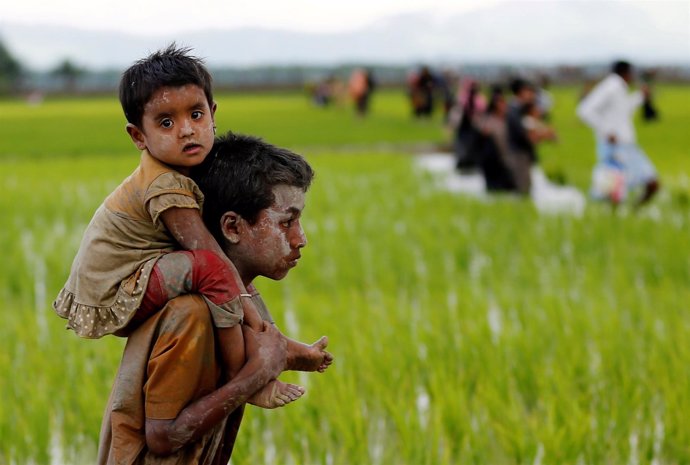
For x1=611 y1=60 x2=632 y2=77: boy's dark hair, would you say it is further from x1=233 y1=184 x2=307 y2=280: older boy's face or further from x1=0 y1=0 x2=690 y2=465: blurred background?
x1=233 y1=184 x2=307 y2=280: older boy's face

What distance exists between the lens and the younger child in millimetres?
1367

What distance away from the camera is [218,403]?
1.39 meters

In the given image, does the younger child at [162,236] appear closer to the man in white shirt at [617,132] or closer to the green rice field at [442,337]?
the green rice field at [442,337]

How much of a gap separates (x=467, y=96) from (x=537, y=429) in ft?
26.2

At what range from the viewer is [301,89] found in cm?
4662

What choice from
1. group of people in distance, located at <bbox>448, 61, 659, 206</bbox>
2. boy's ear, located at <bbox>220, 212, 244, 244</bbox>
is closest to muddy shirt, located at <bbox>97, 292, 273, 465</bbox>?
boy's ear, located at <bbox>220, 212, 244, 244</bbox>

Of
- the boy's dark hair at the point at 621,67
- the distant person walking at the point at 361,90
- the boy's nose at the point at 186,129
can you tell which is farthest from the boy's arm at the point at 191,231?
the distant person walking at the point at 361,90

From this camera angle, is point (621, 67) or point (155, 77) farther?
point (621, 67)

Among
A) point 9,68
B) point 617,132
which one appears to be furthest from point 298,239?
point 9,68

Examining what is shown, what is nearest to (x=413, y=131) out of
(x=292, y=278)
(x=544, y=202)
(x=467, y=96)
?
(x=467, y=96)

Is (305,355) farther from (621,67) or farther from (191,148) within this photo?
(621,67)

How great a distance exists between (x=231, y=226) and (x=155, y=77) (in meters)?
0.24

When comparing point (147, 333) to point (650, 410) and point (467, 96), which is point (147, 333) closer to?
point (650, 410)

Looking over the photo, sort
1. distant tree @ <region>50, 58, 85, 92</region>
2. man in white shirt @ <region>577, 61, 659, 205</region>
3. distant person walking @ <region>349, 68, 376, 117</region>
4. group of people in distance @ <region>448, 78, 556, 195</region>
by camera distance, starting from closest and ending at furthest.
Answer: man in white shirt @ <region>577, 61, 659, 205</region> → group of people in distance @ <region>448, 78, 556, 195</region> → distant person walking @ <region>349, 68, 376, 117</region> → distant tree @ <region>50, 58, 85, 92</region>
